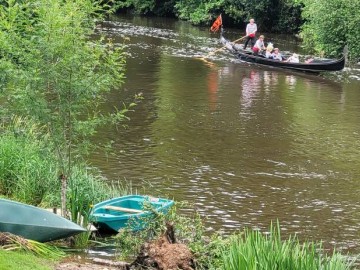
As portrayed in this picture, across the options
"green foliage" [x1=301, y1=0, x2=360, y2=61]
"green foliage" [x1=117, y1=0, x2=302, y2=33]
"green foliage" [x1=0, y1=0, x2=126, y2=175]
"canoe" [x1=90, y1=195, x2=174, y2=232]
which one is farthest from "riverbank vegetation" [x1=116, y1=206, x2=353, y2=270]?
"green foliage" [x1=117, y1=0, x2=302, y2=33]

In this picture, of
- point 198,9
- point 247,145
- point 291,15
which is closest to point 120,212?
point 247,145

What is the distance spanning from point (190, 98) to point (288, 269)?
1652 centimetres

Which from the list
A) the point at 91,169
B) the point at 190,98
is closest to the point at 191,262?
the point at 91,169

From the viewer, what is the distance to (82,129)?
1009 cm

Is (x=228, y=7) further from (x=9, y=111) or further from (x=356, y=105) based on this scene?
(x=9, y=111)

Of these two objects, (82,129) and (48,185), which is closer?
(82,129)

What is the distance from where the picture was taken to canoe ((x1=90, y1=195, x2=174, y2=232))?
9.85 m

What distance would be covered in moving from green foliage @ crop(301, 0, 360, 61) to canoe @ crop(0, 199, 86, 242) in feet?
84.8

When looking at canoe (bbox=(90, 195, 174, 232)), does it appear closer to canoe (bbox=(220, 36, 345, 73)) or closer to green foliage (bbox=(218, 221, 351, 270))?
green foliage (bbox=(218, 221, 351, 270))

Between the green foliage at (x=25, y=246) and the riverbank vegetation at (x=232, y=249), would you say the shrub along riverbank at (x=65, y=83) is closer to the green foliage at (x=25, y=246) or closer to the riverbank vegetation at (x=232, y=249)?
the riverbank vegetation at (x=232, y=249)

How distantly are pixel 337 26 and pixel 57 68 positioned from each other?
2587cm

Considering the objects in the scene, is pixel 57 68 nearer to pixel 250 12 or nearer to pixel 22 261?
pixel 22 261

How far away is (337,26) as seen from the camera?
33.5 meters

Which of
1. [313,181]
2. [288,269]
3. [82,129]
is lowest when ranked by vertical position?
[313,181]
